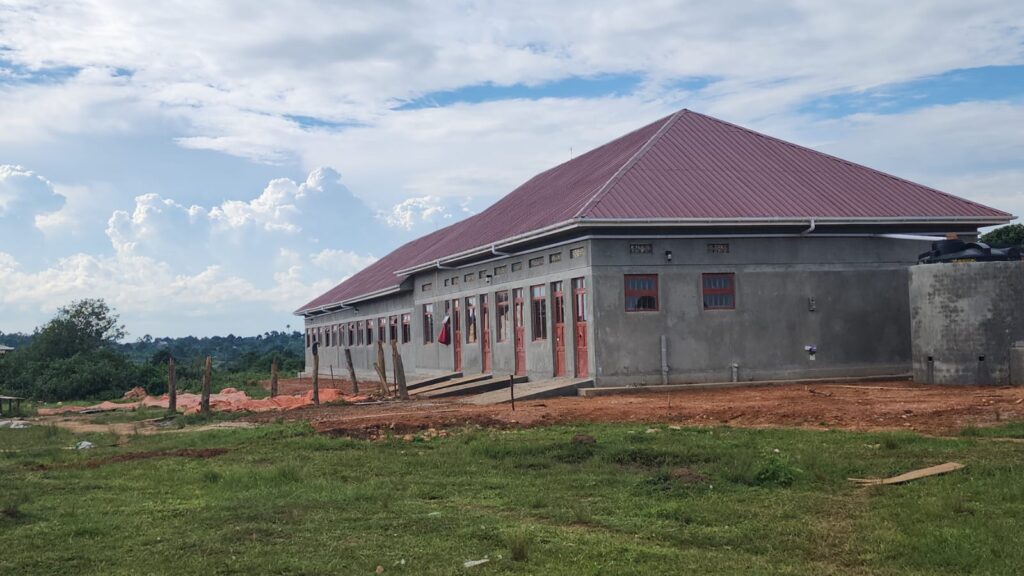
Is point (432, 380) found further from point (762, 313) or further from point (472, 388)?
point (762, 313)

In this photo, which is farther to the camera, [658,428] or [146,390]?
[146,390]

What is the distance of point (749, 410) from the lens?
1852cm

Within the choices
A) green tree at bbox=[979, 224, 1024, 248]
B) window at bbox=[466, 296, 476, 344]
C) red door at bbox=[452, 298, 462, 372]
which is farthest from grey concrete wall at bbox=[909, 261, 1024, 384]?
green tree at bbox=[979, 224, 1024, 248]

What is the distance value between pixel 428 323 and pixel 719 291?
16.2 m

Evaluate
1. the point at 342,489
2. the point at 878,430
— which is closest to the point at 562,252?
the point at 878,430

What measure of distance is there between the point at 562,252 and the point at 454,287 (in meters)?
9.66

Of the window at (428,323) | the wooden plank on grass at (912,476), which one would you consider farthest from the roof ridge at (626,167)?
the wooden plank on grass at (912,476)

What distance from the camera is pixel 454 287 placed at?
35.4m

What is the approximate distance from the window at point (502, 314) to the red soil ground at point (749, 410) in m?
6.48

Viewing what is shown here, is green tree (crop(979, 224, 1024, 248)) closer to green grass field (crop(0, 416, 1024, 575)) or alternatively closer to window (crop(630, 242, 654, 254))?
window (crop(630, 242, 654, 254))

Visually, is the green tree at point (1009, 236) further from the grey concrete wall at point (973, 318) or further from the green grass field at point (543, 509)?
the green grass field at point (543, 509)

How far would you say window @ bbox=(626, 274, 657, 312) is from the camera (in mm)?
24969

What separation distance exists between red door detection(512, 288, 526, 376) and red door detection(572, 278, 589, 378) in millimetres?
3623

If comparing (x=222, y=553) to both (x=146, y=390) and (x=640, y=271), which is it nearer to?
(x=640, y=271)
